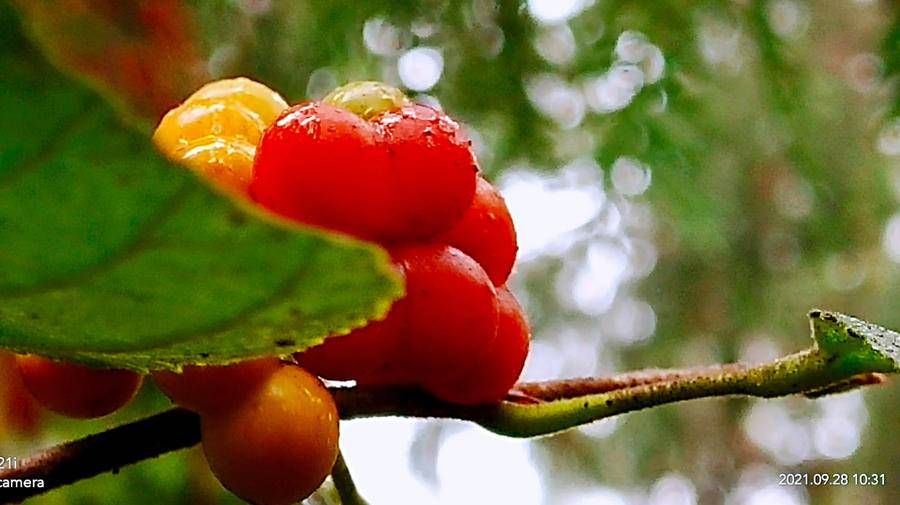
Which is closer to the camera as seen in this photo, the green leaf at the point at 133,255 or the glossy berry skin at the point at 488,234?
the green leaf at the point at 133,255

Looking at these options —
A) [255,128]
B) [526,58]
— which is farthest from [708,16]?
[255,128]

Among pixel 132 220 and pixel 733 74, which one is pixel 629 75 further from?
pixel 132 220

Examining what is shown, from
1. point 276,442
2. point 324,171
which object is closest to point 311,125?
point 324,171

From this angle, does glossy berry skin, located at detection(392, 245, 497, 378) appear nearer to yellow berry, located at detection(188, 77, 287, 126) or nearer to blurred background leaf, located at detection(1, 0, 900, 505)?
yellow berry, located at detection(188, 77, 287, 126)

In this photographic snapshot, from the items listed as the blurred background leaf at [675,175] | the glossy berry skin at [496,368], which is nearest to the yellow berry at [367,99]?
the glossy berry skin at [496,368]

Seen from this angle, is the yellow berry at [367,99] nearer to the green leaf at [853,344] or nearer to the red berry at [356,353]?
the red berry at [356,353]

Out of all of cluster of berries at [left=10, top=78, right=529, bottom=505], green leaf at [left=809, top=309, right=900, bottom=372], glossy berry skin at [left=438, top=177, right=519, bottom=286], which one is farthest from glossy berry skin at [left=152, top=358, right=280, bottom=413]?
green leaf at [left=809, top=309, right=900, bottom=372]
